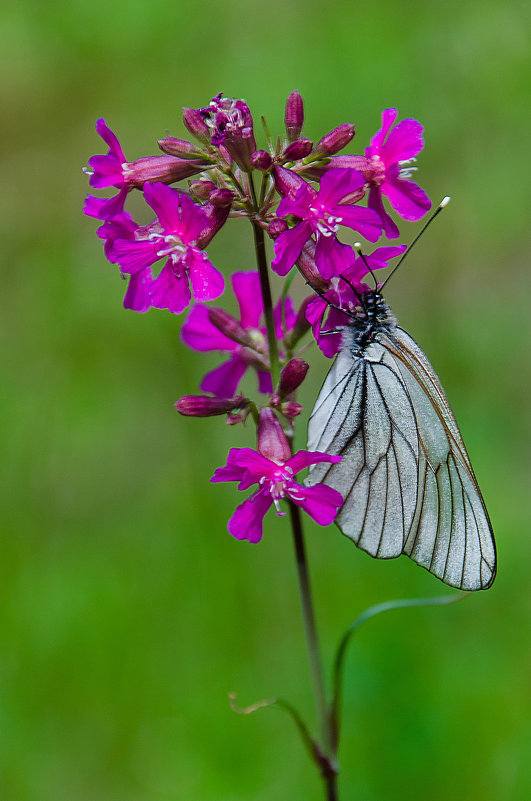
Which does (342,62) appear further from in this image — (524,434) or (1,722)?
(1,722)

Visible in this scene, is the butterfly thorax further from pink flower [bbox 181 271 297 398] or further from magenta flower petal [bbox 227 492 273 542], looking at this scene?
magenta flower petal [bbox 227 492 273 542]

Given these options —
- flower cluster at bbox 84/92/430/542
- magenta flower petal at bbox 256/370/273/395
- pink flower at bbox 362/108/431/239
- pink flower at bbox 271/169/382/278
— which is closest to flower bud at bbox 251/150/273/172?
flower cluster at bbox 84/92/430/542

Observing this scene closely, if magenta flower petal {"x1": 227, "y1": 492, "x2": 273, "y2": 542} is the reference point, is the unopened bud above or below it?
above

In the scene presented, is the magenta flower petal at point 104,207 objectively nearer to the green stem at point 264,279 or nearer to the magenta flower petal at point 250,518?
the green stem at point 264,279

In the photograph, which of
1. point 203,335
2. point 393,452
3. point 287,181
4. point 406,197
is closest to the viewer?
point 287,181

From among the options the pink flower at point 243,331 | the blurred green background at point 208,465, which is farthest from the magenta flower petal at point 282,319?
the blurred green background at point 208,465

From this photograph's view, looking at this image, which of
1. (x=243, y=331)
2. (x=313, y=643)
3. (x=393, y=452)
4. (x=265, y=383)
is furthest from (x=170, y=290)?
(x=313, y=643)

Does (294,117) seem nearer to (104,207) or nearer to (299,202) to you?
(299,202)
